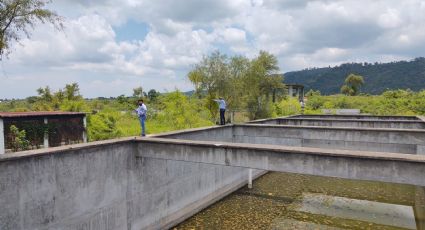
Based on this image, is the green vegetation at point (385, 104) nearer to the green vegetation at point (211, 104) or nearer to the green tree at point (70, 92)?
the green vegetation at point (211, 104)

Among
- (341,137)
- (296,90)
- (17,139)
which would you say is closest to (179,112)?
(17,139)

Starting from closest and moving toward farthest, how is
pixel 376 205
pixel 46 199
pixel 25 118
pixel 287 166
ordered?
pixel 46 199, pixel 287 166, pixel 376 205, pixel 25 118

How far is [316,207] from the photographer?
14289 mm

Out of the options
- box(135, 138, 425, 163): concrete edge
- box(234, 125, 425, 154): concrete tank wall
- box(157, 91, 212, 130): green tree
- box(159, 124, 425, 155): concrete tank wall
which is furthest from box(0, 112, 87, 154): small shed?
box(135, 138, 425, 163): concrete edge

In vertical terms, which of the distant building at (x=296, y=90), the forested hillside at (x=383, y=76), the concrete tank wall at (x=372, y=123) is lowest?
the concrete tank wall at (x=372, y=123)

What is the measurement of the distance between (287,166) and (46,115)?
17.9 meters

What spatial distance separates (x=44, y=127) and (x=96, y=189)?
14078 mm

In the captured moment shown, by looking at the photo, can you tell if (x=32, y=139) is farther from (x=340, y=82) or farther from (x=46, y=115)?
(x=340, y=82)

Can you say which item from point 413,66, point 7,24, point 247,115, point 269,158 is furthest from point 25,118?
point 413,66

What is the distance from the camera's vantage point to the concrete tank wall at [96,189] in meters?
7.73

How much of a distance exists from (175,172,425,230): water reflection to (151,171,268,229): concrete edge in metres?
0.20

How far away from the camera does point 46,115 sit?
21359 mm

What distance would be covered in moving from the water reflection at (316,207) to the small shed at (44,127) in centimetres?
1283

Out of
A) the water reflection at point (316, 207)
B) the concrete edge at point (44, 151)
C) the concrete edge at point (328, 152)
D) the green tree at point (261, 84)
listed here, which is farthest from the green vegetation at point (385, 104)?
the concrete edge at point (44, 151)
